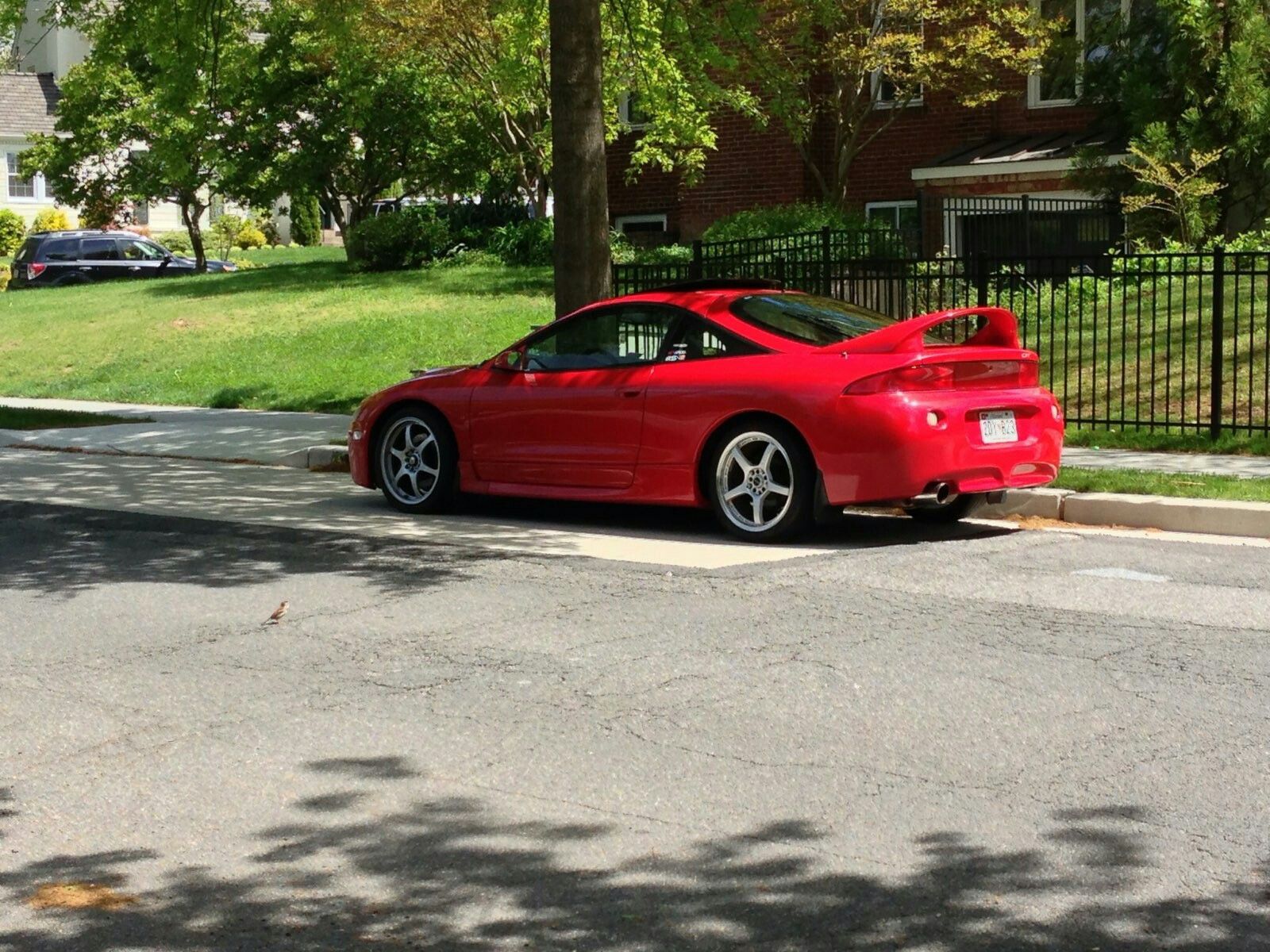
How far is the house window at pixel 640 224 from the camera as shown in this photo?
3281cm

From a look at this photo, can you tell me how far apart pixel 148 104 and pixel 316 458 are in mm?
17104

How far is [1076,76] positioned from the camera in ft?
84.4

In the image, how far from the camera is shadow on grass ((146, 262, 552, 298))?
90.9 ft

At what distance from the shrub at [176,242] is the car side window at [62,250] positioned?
12499mm

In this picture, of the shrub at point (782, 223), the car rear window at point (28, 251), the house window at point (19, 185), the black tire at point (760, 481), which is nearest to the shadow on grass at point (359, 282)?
the shrub at point (782, 223)

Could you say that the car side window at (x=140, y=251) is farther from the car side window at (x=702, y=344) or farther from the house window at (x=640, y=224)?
the car side window at (x=702, y=344)

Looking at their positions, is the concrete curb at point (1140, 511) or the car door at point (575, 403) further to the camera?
the car door at point (575, 403)

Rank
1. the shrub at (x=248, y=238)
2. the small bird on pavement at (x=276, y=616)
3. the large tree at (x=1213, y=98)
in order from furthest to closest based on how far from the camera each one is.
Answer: the shrub at (x=248, y=238) → the large tree at (x=1213, y=98) → the small bird on pavement at (x=276, y=616)

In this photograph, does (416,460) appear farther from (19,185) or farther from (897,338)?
(19,185)

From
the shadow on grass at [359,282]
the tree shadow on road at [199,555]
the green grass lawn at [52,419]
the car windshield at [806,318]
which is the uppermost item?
the shadow on grass at [359,282]

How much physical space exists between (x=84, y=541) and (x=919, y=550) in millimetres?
4892

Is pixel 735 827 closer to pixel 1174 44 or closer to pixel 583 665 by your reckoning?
pixel 583 665

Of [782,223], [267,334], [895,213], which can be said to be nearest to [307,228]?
[895,213]

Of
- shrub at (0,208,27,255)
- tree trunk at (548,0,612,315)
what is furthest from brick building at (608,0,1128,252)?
shrub at (0,208,27,255)
